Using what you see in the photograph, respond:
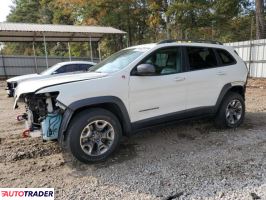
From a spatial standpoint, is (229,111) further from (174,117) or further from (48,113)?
(48,113)

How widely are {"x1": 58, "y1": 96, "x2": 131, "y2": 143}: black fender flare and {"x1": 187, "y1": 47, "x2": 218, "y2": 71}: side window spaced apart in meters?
1.69

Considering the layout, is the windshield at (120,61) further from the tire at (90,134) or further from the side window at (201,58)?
the side window at (201,58)

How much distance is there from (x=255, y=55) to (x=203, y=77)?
11.6m

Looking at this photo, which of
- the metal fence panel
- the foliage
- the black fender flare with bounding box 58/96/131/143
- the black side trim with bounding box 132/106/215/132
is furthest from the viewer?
the foliage

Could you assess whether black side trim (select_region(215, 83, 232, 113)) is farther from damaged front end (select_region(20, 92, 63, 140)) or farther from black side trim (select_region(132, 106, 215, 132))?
damaged front end (select_region(20, 92, 63, 140))

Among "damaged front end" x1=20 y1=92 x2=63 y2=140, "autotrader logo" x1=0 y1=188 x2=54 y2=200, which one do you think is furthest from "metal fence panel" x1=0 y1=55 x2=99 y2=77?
"autotrader logo" x1=0 y1=188 x2=54 y2=200

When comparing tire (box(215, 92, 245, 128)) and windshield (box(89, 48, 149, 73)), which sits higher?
windshield (box(89, 48, 149, 73))

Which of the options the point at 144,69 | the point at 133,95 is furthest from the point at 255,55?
Result: the point at 133,95

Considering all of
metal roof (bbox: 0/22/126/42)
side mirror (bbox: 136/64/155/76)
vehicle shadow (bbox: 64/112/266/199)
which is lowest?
vehicle shadow (bbox: 64/112/266/199)

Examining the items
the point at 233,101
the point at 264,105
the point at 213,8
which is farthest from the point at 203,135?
A: the point at 213,8

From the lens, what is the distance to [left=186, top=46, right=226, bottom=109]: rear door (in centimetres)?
581

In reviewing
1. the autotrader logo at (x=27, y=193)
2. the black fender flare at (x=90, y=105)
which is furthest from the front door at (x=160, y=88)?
the autotrader logo at (x=27, y=193)

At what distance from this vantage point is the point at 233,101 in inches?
258

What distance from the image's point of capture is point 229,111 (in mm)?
6523
